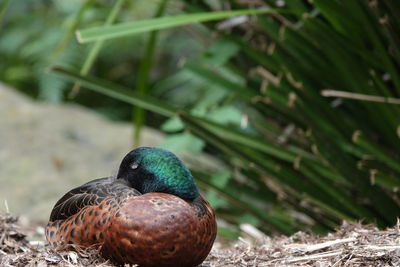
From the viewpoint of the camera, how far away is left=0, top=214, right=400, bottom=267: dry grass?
6.32 feet

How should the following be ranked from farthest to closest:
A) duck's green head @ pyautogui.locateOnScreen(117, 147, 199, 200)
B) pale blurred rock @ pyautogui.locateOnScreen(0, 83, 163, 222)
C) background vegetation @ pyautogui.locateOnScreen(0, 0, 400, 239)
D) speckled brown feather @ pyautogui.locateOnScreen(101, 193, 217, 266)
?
1. pale blurred rock @ pyautogui.locateOnScreen(0, 83, 163, 222)
2. background vegetation @ pyautogui.locateOnScreen(0, 0, 400, 239)
3. duck's green head @ pyautogui.locateOnScreen(117, 147, 199, 200)
4. speckled brown feather @ pyautogui.locateOnScreen(101, 193, 217, 266)

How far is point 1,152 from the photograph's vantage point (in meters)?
4.97

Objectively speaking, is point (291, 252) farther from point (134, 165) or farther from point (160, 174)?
point (134, 165)

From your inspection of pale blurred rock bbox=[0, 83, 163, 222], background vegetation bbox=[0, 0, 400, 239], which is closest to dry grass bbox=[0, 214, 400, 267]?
background vegetation bbox=[0, 0, 400, 239]

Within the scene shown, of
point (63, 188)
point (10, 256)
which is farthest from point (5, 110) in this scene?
point (10, 256)

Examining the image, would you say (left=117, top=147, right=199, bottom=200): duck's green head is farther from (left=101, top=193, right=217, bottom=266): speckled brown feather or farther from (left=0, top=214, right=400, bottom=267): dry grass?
(left=0, top=214, right=400, bottom=267): dry grass

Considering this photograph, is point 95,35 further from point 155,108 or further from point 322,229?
point 322,229

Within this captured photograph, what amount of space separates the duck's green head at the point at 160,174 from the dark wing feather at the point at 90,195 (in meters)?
0.05

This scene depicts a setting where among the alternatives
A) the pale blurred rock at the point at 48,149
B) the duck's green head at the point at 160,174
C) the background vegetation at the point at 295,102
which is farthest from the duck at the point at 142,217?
the pale blurred rock at the point at 48,149

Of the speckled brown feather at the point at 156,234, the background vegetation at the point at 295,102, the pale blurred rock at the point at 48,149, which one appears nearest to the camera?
the speckled brown feather at the point at 156,234

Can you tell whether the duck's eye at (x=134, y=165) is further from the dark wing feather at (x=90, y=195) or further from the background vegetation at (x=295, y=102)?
the background vegetation at (x=295, y=102)

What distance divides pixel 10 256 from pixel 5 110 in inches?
148

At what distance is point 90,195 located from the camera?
6.98ft

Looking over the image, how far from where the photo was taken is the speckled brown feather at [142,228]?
185 cm
